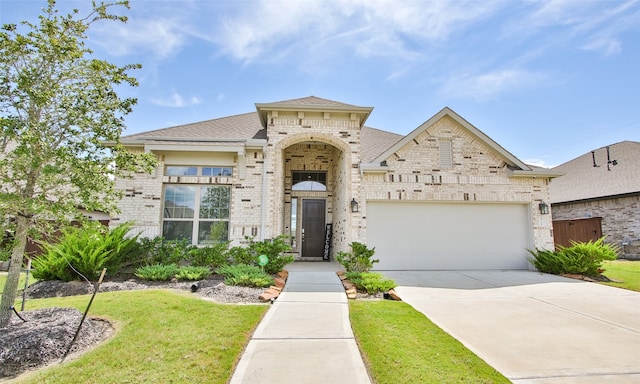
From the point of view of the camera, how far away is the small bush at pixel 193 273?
706 cm

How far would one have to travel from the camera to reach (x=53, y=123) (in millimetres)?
4176

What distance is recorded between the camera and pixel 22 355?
328 cm

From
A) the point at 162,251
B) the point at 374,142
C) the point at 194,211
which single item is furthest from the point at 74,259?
the point at 374,142

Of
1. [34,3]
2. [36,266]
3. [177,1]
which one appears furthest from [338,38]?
[36,266]

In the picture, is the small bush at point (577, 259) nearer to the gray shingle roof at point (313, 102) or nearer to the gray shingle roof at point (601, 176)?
the gray shingle roof at point (601, 176)

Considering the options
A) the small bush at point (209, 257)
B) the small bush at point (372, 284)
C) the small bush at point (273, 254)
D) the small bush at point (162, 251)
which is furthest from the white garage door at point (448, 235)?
the small bush at point (162, 251)

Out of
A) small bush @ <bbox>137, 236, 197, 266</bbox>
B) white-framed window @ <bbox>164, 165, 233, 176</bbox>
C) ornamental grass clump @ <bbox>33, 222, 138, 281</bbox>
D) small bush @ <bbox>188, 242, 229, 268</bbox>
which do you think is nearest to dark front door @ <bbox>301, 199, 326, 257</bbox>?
white-framed window @ <bbox>164, 165, 233, 176</bbox>

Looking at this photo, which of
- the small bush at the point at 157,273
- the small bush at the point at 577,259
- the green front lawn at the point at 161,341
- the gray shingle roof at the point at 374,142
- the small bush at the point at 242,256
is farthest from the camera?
the gray shingle roof at the point at 374,142

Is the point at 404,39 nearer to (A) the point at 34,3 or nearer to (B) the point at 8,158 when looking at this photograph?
(A) the point at 34,3

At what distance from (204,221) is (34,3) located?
6069 millimetres

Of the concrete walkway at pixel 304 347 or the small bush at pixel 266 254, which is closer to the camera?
the concrete walkway at pixel 304 347

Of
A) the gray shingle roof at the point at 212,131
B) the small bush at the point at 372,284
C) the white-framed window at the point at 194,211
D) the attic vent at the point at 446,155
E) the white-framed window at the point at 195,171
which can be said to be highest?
the gray shingle roof at the point at 212,131

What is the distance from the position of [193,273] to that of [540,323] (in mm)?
6701

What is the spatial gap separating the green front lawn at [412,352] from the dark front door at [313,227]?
6.99 meters
